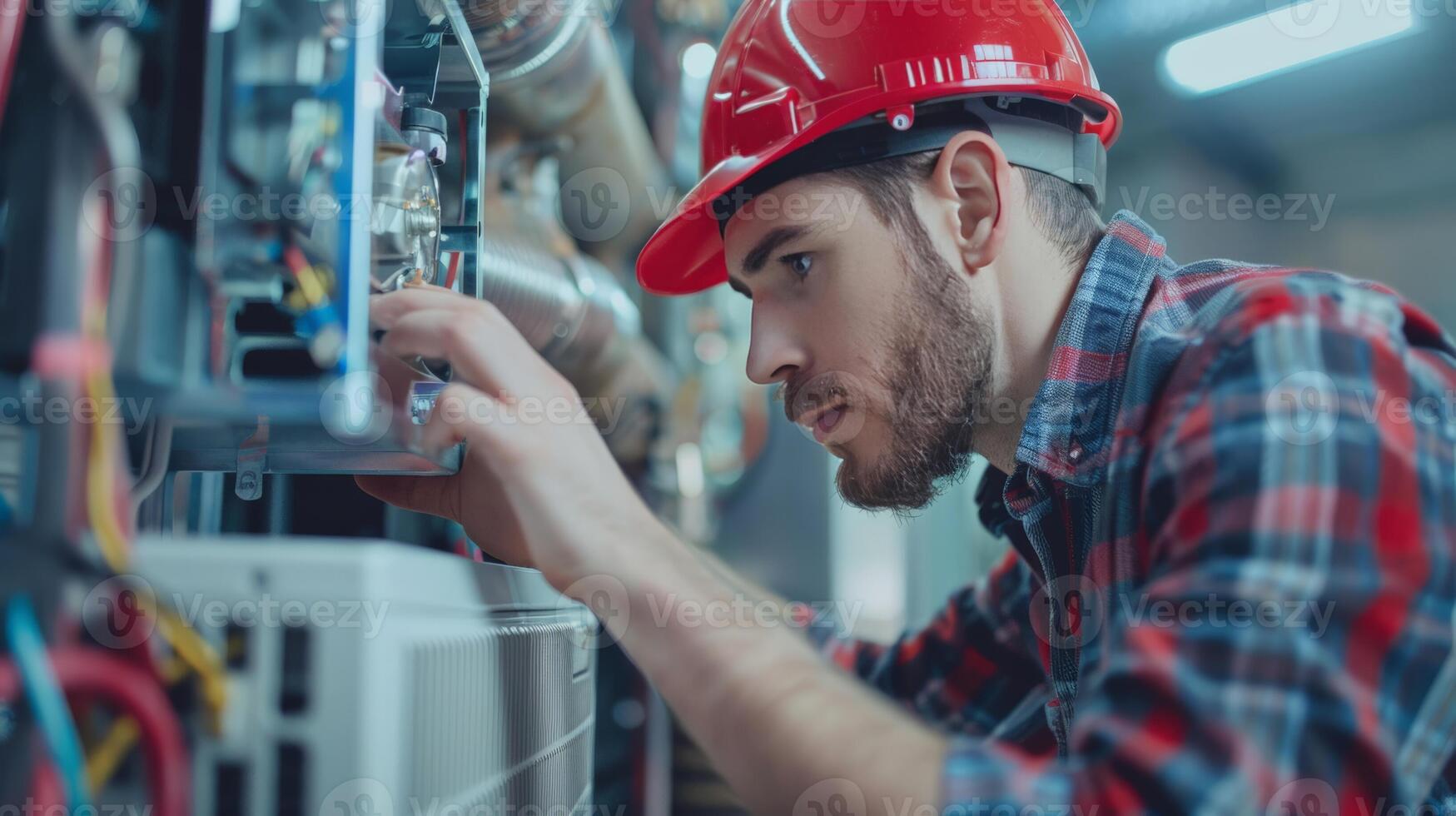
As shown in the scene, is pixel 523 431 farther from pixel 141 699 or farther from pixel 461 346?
pixel 141 699

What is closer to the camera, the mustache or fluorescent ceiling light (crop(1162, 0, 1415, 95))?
the mustache

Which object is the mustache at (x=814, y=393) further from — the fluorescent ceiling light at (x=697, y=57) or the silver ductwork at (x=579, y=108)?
the fluorescent ceiling light at (x=697, y=57)

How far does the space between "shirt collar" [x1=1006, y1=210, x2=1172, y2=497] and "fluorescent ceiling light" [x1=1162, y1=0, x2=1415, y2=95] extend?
1.80 m

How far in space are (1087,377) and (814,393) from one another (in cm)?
23

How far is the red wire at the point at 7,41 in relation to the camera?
45 centimetres

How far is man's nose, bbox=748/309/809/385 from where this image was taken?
0.87 meters

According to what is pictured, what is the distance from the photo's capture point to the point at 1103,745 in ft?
1.68

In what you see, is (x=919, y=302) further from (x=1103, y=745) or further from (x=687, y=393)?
(x=687, y=393)

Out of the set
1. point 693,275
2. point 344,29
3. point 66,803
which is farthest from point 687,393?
point 66,803

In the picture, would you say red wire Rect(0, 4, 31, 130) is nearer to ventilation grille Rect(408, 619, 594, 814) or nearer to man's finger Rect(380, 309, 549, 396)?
man's finger Rect(380, 309, 549, 396)

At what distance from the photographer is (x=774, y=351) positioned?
87 centimetres

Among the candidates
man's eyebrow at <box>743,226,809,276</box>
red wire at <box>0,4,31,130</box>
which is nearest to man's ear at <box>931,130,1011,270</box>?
man's eyebrow at <box>743,226,809,276</box>

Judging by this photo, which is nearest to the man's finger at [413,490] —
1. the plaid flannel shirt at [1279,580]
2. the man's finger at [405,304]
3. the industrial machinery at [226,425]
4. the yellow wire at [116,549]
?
the industrial machinery at [226,425]

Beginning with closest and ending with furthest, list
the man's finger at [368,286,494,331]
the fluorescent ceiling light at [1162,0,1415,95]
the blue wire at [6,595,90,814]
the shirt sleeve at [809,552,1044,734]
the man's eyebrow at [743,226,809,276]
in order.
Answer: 1. the blue wire at [6,595,90,814]
2. the man's finger at [368,286,494,331]
3. the man's eyebrow at [743,226,809,276]
4. the shirt sleeve at [809,552,1044,734]
5. the fluorescent ceiling light at [1162,0,1415,95]
